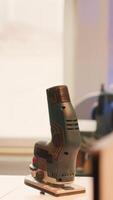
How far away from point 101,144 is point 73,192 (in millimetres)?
866

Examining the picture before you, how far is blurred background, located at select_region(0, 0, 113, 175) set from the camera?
8.34ft

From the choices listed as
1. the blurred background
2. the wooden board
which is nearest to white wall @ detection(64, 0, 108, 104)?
the blurred background

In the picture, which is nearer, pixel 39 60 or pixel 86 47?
pixel 86 47

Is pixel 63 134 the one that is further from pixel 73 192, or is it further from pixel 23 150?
pixel 23 150

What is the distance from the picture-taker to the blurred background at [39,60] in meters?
2.54

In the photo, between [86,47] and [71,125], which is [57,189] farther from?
[86,47]

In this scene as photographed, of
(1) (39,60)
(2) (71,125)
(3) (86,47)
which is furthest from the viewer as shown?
(1) (39,60)

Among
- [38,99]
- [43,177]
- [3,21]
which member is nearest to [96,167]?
[43,177]

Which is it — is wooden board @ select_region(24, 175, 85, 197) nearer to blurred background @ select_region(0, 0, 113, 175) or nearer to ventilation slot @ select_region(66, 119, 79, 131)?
ventilation slot @ select_region(66, 119, 79, 131)

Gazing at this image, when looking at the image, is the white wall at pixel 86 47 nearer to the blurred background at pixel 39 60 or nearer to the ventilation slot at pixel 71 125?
the blurred background at pixel 39 60

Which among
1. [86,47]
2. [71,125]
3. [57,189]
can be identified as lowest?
[57,189]

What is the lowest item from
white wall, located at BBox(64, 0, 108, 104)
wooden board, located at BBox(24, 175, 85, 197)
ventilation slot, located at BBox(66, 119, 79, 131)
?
wooden board, located at BBox(24, 175, 85, 197)

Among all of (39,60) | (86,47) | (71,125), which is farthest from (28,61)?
(71,125)

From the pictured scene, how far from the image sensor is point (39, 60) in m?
2.64
